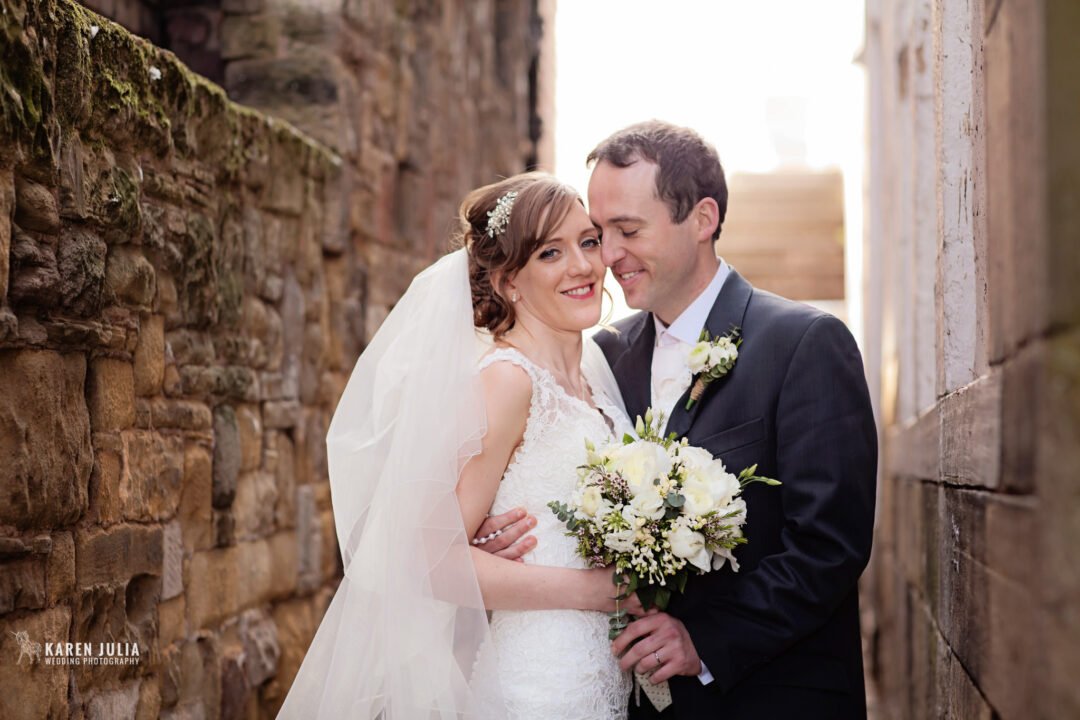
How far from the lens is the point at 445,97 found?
7801mm

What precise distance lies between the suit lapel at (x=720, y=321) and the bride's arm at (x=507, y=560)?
0.39 m

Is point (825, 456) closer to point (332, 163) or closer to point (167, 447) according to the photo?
point (167, 447)

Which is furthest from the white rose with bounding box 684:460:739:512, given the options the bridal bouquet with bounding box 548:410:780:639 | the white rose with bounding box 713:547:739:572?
the white rose with bounding box 713:547:739:572

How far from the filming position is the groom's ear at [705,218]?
3.32 meters

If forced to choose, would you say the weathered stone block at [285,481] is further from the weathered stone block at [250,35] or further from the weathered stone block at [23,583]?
the weathered stone block at [250,35]

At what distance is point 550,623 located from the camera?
2906 mm

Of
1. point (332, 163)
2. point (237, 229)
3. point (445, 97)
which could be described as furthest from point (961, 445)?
point (445, 97)

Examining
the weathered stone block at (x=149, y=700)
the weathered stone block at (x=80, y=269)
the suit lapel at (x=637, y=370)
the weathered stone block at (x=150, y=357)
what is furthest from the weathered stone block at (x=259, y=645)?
the suit lapel at (x=637, y=370)

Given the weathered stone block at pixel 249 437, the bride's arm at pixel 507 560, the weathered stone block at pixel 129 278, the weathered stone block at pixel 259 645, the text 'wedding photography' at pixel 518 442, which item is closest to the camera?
the text 'wedding photography' at pixel 518 442

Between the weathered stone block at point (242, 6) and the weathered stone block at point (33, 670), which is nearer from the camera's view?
the weathered stone block at point (33, 670)

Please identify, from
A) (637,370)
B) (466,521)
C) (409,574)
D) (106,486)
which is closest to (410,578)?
(409,574)

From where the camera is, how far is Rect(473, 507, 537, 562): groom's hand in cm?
292

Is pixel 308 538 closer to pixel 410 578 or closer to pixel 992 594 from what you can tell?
pixel 410 578

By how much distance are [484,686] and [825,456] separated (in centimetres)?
100
